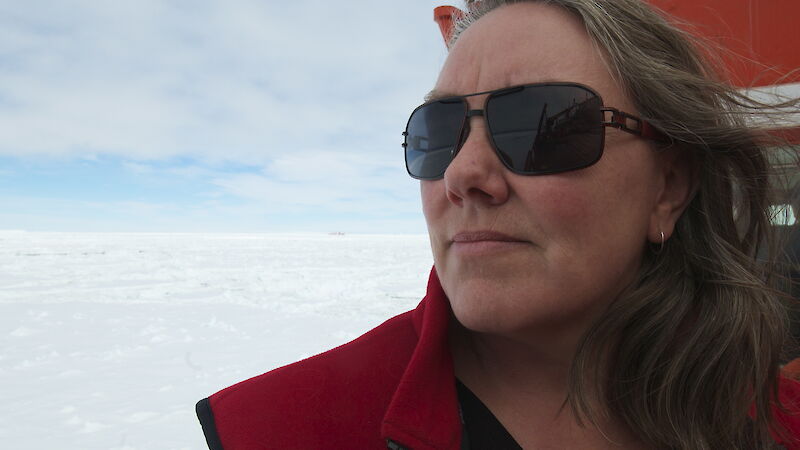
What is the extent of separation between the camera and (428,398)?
97 cm

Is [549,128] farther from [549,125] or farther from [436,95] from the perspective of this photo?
[436,95]

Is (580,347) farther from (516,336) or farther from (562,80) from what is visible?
(562,80)

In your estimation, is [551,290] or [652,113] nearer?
[551,290]

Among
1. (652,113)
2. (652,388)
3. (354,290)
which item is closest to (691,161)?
(652,113)

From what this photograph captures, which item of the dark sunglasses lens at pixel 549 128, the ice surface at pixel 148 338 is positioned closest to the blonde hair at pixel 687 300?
the dark sunglasses lens at pixel 549 128

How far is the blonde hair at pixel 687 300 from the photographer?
106cm

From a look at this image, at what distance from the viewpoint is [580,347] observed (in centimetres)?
108

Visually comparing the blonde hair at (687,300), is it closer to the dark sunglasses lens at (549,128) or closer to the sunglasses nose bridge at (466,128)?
the dark sunglasses lens at (549,128)

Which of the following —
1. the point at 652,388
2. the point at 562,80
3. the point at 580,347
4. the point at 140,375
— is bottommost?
the point at 140,375

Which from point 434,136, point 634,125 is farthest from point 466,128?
point 634,125

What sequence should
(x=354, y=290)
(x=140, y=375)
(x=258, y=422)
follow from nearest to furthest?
1. (x=258, y=422)
2. (x=140, y=375)
3. (x=354, y=290)

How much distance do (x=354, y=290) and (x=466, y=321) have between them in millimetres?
9100

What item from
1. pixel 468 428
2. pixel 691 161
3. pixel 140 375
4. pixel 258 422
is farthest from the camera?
pixel 140 375

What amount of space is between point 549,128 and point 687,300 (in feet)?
1.80
